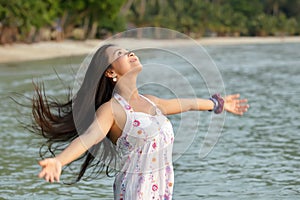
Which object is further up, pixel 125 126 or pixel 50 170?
pixel 125 126

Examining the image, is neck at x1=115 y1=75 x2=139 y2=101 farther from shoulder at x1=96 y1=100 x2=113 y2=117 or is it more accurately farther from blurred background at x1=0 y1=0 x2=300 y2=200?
blurred background at x1=0 y1=0 x2=300 y2=200

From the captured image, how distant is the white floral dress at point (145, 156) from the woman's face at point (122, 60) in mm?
158

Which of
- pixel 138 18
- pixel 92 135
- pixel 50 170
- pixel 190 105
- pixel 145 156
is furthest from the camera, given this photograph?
pixel 138 18

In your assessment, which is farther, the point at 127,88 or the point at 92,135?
the point at 127,88

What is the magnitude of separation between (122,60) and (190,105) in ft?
2.02

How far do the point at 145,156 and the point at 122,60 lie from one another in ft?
1.79

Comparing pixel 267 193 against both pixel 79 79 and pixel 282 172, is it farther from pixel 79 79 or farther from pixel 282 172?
pixel 79 79

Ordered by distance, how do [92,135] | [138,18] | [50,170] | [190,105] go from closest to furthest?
[50,170]
[92,135]
[190,105]
[138,18]

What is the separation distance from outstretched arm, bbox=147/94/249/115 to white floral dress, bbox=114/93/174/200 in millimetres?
227

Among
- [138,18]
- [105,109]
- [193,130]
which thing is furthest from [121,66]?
[138,18]

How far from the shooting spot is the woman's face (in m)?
4.98

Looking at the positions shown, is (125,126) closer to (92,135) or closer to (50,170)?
(92,135)

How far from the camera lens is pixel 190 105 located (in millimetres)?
5395

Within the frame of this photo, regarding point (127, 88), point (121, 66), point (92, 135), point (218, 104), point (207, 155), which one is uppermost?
point (121, 66)
